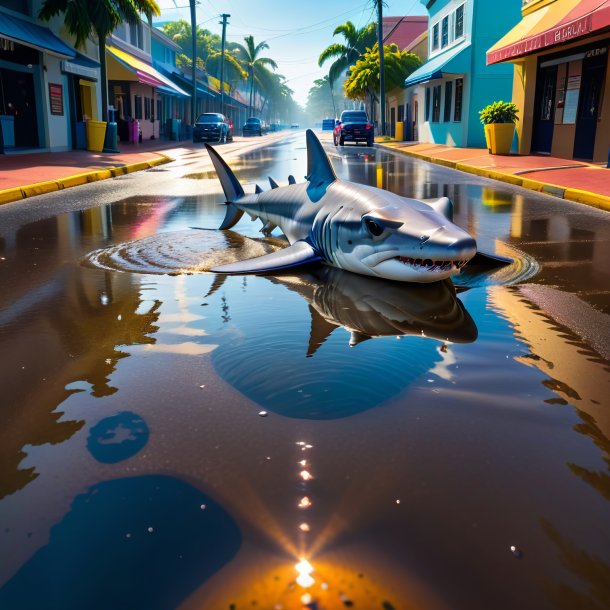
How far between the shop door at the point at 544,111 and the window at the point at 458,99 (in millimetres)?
8433

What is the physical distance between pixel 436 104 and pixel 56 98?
2089cm

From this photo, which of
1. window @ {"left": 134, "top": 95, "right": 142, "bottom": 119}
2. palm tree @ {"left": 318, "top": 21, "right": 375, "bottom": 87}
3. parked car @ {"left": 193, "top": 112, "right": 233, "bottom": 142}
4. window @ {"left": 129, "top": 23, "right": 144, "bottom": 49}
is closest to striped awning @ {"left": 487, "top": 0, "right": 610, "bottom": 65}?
parked car @ {"left": 193, "top": 112, "right": 233, "bottom": 142}

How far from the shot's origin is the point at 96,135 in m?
24.5

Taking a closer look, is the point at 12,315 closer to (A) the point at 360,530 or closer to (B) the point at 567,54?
(A) the point at 360,530

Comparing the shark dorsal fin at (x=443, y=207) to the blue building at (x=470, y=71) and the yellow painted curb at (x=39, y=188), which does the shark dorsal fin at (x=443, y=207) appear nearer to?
the yellow painted curb at (x=39, y=188)

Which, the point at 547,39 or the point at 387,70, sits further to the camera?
the point at 387,70

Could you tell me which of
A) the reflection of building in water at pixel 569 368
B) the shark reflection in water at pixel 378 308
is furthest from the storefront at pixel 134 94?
the reflection of building in water at pixel 569 368

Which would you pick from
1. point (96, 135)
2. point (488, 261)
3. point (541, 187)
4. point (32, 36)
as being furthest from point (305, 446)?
point (96, 135)

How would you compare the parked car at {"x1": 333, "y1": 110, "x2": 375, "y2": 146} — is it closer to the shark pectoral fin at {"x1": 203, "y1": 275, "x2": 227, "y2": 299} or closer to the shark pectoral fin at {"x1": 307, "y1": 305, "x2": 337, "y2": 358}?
the shark pectoral fin at {"x1": 203, "y1": 275, "x2": 227, "y2": 299}

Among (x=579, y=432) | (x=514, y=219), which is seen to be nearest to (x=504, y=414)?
(x=579, y=432)

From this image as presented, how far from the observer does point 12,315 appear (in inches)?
169

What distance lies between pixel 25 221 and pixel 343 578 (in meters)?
8.49

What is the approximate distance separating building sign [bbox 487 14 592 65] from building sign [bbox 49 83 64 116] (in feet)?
52.2

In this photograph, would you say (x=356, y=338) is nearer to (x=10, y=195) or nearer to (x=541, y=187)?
(x=10, y=195)
